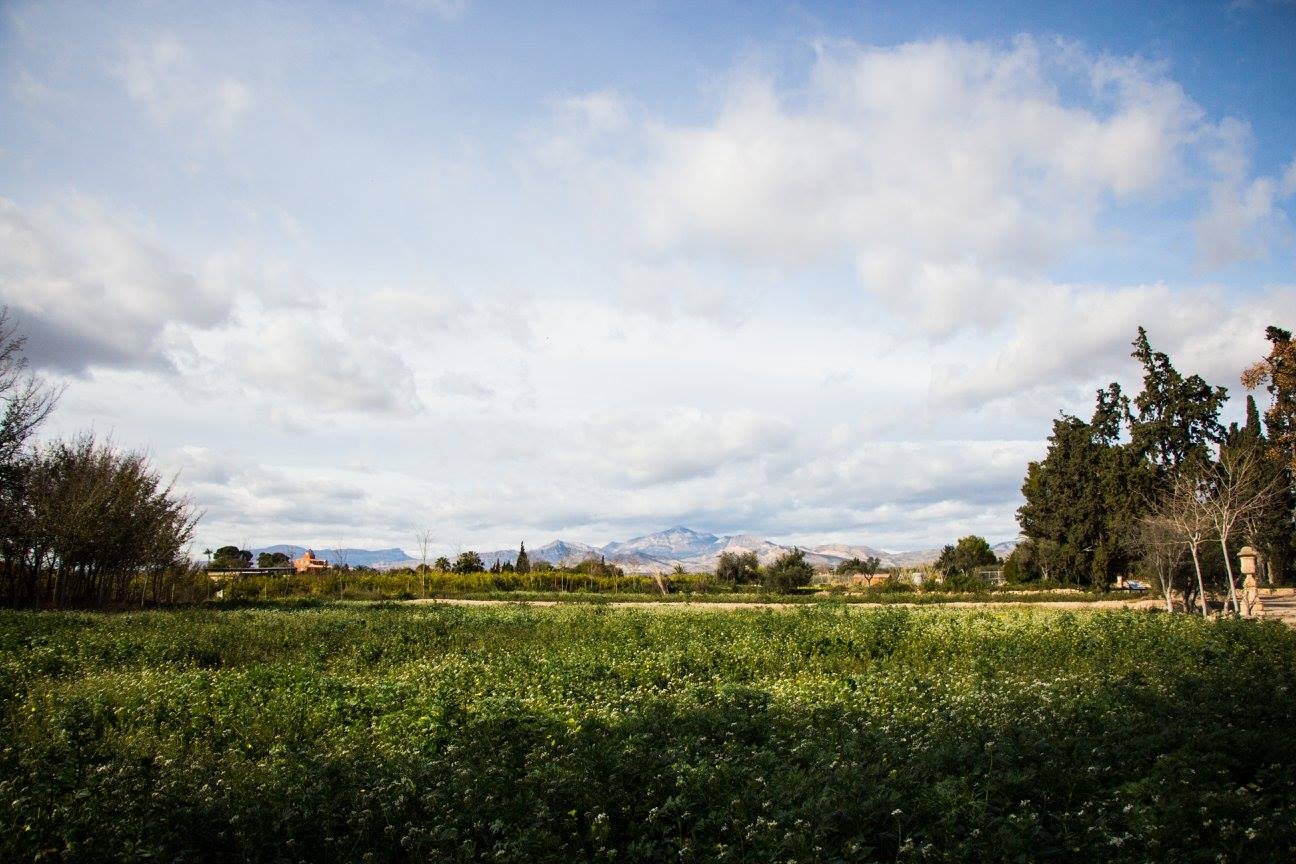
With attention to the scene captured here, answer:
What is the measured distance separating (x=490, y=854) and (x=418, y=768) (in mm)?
2221

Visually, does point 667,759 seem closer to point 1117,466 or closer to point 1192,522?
point 1192,522

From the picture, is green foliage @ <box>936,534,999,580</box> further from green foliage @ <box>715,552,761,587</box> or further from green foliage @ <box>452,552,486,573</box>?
green foliage @ <box>452,552,486,573</box>

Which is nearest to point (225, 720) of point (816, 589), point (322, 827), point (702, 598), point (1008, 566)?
point (322, 827)

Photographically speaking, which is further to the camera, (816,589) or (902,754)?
(816,589)

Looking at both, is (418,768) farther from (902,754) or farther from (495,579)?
(495,579)

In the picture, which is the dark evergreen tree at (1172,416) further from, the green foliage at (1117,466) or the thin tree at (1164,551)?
the thin tree at (1164,551)

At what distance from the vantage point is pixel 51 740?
8.19 metres

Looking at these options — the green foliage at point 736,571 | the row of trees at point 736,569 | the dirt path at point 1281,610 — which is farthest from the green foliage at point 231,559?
the dirt path at point 1281,610

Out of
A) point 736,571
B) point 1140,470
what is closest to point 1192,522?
point 1140,470

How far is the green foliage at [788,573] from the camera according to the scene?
56.2 metres

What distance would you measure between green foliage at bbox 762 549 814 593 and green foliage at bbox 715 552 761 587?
18.7ft

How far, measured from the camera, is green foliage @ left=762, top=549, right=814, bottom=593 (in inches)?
2211

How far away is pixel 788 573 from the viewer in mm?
56500

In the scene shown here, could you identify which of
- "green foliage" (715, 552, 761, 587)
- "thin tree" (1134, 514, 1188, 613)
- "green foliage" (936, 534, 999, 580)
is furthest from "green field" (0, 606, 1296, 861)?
"green foliage" (936, 534, 999, 580)
